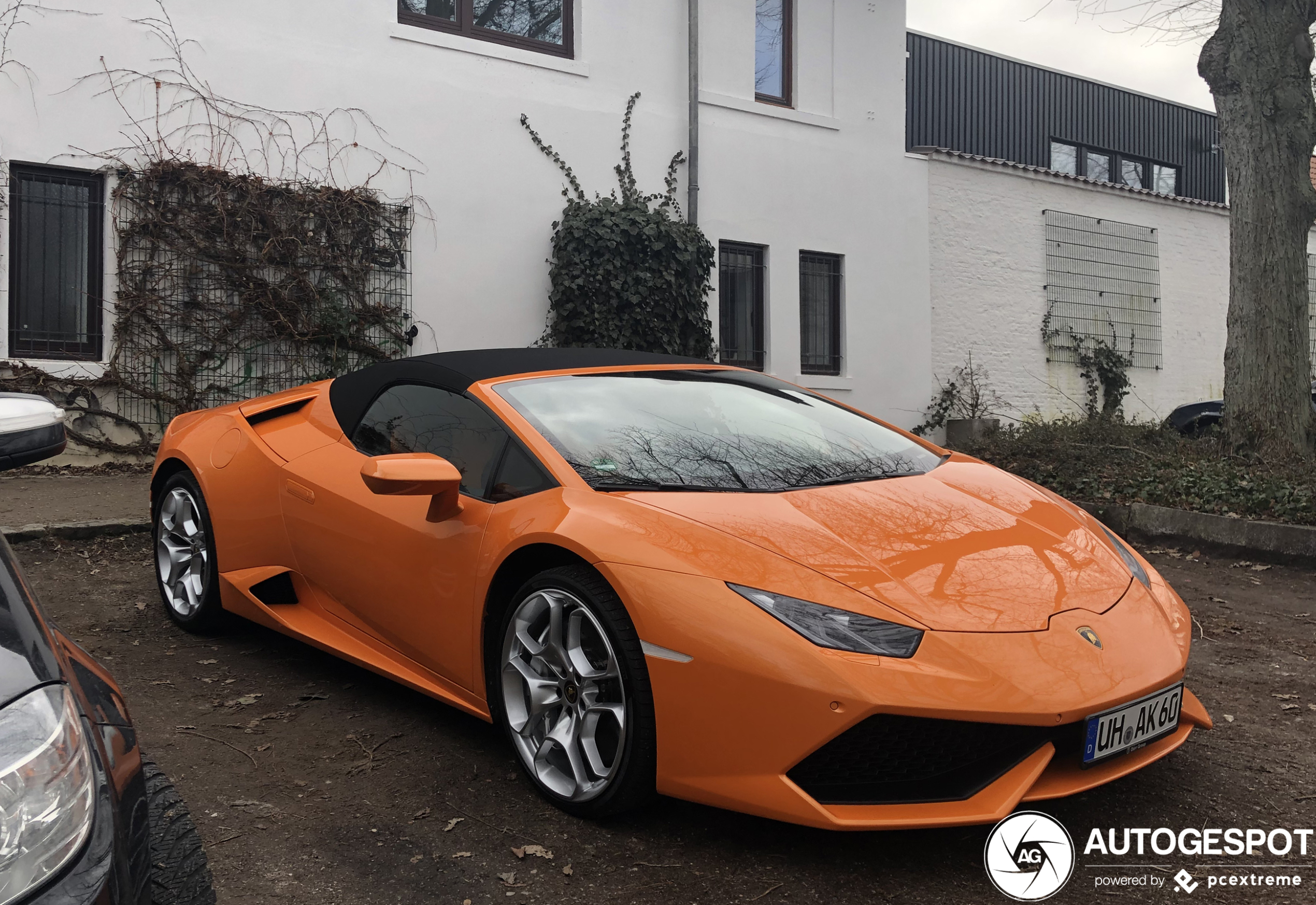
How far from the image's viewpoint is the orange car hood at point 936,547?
8.07 feet

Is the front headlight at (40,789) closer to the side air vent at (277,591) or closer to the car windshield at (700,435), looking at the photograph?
the car windshield at (700,435)

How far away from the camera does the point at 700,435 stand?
128 inches

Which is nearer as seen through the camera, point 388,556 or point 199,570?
point 388,556

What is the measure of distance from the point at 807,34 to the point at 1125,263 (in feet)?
21.2

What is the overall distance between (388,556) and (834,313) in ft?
33.5

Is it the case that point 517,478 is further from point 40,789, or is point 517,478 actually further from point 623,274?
point 623,274

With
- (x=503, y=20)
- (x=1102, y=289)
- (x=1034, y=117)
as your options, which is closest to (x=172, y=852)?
(x=503, y=20)

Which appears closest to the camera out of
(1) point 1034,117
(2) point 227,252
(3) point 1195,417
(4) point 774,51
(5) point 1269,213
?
(2) point 227,252

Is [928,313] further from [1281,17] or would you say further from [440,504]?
[440,504]

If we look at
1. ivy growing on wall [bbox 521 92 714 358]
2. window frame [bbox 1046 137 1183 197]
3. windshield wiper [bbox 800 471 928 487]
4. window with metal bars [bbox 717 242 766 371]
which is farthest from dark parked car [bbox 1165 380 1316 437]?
windshield wiper [bbox 800 471 928 487]

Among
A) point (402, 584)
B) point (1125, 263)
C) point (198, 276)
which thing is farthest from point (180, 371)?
point (1125, 263)

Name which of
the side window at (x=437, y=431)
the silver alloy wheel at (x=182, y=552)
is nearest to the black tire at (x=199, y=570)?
the silver alloy wheel at (x=182, y=552)

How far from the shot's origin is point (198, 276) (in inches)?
345

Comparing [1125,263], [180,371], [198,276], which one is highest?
[1125,263]
